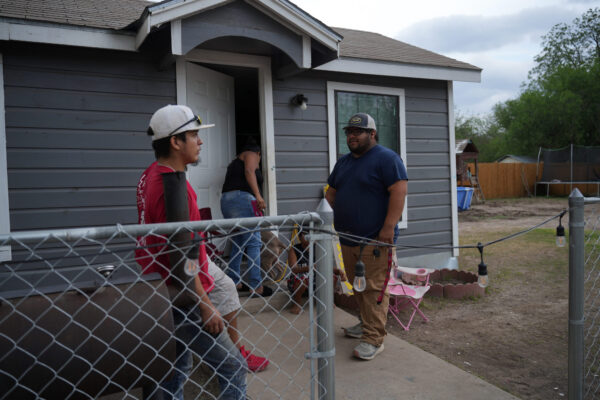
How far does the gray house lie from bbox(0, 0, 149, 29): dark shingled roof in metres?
0.02

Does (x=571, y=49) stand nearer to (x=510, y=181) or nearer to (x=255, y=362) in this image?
(x=510, y=181)

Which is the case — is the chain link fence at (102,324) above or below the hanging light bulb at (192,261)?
below

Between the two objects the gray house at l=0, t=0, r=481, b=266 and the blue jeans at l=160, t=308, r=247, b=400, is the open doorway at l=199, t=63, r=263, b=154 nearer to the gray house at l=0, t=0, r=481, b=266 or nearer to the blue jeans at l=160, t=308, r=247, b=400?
the gray house at l=0, t=0, r=481, b=266

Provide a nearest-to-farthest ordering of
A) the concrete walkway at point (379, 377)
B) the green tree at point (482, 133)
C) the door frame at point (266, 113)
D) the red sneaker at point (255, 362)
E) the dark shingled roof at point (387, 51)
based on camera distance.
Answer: the concrete walkway at point (379, 377), the red sneaker at point (255, 362), the door frame at point (266, 113), the dark shingled roof at point (387, 51), the green tree at point (482, 133)

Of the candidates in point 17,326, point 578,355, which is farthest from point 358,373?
point 17,326

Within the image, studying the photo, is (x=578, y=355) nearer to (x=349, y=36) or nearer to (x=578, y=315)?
(x=578, y=315)

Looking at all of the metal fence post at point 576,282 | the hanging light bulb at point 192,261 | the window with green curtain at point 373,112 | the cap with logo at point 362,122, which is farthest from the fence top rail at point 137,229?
the window with green curtain at point 373,112

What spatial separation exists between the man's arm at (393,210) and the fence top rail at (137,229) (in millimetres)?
1751

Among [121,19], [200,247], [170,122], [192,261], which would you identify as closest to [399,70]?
[121,19]

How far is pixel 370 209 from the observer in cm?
348

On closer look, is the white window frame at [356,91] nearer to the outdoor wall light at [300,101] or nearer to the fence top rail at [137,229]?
the outdoor wall light at [300,101]

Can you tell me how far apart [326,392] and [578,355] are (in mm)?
1438

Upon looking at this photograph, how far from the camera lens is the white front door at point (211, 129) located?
5160mm

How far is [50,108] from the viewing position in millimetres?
Result: 4340
